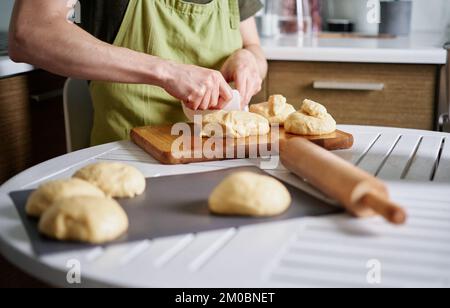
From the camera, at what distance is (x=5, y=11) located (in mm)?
1939

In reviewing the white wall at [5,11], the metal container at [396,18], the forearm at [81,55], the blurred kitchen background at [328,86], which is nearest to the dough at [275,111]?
the forearm at [81,55]

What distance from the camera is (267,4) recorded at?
226 centimetres

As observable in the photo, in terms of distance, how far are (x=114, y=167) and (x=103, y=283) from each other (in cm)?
26

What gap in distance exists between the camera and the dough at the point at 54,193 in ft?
2.17

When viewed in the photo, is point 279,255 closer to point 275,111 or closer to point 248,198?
point 248,198

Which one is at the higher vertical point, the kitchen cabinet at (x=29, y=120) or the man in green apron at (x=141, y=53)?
the man in green apron at (x=141, y=53)

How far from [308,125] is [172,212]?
0.42m

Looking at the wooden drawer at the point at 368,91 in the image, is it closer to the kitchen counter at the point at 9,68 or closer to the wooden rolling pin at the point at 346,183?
the kitchen counter at the point at 9,68

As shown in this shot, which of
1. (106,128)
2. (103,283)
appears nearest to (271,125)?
(106,128)

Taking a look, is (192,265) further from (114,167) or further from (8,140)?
A: (8,140)

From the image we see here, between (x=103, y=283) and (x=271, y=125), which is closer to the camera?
(x=103, y=283)

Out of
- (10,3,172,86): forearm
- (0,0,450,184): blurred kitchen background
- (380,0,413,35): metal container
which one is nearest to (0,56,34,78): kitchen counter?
(0,0,450,184): blurred kitchen background

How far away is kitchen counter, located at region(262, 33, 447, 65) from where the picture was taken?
1621 mm

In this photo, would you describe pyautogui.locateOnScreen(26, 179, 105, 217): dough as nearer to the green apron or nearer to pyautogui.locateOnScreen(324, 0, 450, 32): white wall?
the green apron
